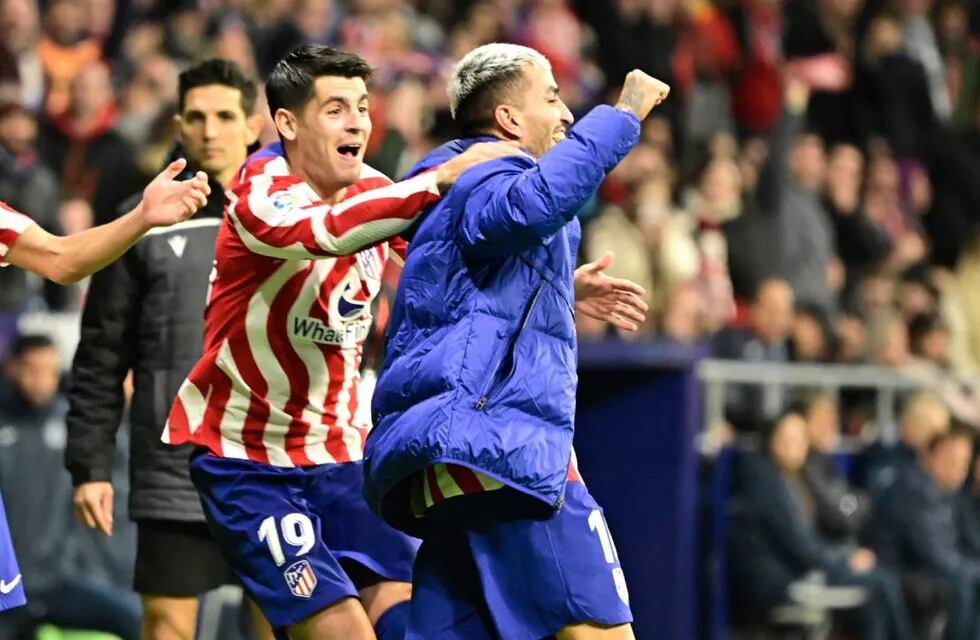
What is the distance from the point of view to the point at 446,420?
467cm

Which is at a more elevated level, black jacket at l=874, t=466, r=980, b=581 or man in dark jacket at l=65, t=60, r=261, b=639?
man in dark jacket at l=65, t=60, r=261, b=639

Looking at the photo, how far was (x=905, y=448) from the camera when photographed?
36.4 feet

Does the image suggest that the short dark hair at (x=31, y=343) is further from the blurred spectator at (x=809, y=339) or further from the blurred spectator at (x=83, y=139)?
the blurred spectator at (x=809, y=339)

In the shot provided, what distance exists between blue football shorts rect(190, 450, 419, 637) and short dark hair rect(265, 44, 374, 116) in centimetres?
107

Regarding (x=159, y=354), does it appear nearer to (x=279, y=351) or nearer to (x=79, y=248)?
(x=279, y=351)

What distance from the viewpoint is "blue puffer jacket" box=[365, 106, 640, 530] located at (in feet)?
15.1

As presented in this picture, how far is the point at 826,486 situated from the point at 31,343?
4610 mm

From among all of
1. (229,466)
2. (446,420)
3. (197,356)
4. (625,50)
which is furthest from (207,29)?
(446,420)

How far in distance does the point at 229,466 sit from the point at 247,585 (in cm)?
35

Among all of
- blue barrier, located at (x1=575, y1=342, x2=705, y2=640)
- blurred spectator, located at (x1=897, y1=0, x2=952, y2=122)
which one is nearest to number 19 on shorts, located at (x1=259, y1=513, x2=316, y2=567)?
blue barrier, located at (x1=575, y1=342, x2=705, y2=640)

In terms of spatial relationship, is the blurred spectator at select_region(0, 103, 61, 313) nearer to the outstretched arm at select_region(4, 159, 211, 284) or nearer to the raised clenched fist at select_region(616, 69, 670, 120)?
the outstretched arm at select_region(4, 159, 211, 284)

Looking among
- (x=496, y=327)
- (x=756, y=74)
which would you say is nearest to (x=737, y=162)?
(x=756, y=74)

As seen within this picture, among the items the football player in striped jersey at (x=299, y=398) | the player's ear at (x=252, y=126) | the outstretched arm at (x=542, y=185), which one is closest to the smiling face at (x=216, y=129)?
the player's ear at (x=252, y=126)

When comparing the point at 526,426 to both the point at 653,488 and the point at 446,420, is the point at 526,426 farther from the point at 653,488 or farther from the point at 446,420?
the point at 653,488
